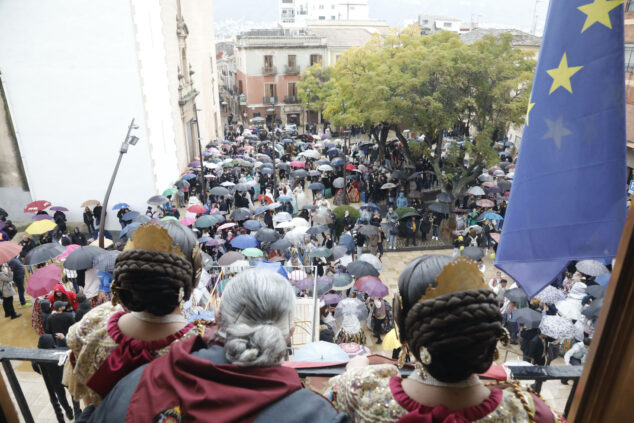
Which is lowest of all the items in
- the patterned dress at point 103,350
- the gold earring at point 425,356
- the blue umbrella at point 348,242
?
the blue umbrella at point 348,242

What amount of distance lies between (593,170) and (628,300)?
1.50 m

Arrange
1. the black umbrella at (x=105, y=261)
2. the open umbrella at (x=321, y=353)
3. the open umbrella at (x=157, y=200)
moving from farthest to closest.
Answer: the open umbrella at (x=157, y=200), the black umbrella at (x=105, y=261), the open umbrella at (x=321, y=353)

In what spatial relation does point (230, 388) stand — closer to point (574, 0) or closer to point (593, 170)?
point (593, 170)

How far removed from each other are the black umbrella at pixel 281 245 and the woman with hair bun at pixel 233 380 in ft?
34.2

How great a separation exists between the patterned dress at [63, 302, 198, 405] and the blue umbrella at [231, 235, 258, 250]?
9.97m

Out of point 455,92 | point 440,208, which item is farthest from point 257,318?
point 455,92

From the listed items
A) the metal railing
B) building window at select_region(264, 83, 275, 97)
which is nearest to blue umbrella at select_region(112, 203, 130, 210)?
the metal railing

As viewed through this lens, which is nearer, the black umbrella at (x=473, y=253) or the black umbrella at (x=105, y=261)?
the black umbrella at (x=105, y=261)

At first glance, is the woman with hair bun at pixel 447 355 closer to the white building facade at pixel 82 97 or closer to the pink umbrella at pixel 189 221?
the pink umbrella at pixel 189 221

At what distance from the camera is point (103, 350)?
2195 millimetres

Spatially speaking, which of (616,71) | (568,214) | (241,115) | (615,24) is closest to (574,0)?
(615,24)

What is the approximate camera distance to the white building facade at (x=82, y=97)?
1628 centimetres

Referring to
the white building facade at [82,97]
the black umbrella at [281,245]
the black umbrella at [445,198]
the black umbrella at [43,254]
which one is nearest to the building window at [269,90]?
the white building facade at [82,97]

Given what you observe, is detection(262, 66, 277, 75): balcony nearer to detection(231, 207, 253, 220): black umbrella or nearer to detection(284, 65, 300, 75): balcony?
detection(284, 65, 300, 75): balcony
